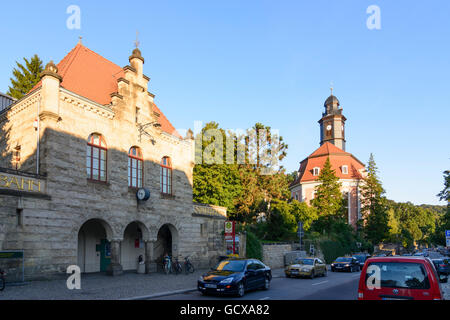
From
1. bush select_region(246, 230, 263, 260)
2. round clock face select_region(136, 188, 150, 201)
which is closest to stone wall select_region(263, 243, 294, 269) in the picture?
bush select_region(246, 230, 263, 260)

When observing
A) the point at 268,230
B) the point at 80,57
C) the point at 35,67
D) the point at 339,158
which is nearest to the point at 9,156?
the point at 80,57

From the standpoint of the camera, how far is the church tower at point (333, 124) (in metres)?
78.5

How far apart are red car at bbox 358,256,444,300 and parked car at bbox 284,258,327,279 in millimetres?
16204

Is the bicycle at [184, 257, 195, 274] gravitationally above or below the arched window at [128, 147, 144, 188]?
below

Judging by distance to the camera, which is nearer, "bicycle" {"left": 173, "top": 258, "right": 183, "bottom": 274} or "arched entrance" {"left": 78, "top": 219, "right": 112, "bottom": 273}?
"arched entrance" {"left": 78, "top": 219, "right": 112, "bottom": 273}

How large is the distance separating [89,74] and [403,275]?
2287cm

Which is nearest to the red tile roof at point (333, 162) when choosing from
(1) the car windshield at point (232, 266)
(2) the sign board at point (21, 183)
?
(1) the car windshield at point (232, 266)

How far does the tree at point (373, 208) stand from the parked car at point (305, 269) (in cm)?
4059

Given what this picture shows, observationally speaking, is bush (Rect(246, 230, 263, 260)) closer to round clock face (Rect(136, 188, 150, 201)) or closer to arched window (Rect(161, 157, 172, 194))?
arched window (Rect(161, 157, 172, 194))

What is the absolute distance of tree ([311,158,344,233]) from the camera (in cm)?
5156

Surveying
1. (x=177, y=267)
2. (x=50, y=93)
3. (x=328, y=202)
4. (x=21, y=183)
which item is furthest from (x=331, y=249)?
(x=21, y=183)

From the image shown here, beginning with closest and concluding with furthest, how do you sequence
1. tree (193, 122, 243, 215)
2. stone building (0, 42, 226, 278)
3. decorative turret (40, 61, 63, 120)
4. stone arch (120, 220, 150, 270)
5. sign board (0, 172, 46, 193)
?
1. sign board (0, 172, 46, 193)
2. stone building (0, 42, 226, 278)
3. decorative turret (40, 61, 63, 120)
4. stone arch (120, 220, 150, 270)
5. tree (193, 122, 243, 215)

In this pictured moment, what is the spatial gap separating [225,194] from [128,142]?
16681 mm

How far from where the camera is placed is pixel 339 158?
71.9 m
